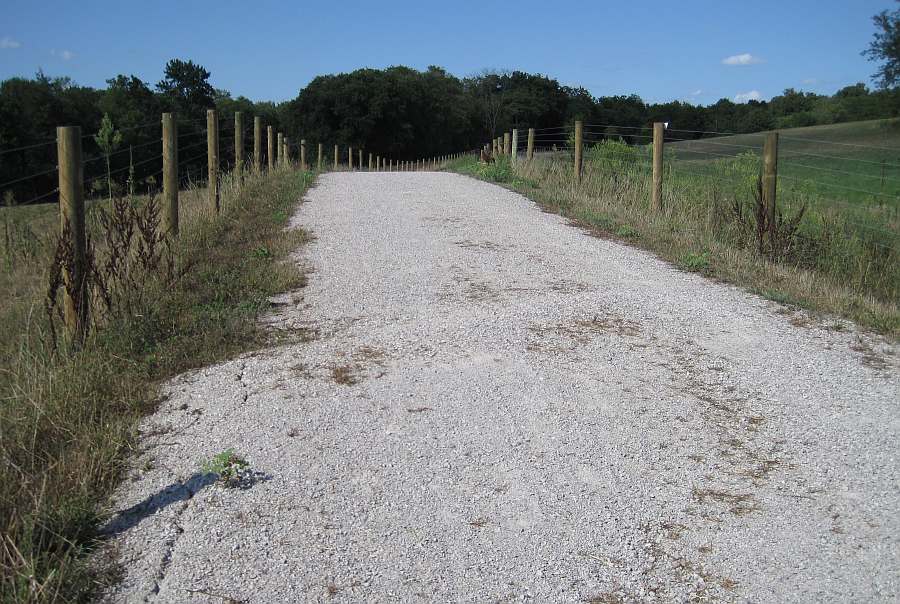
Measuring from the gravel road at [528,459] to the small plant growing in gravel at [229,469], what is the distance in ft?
0.21

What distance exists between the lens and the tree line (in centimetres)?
4628

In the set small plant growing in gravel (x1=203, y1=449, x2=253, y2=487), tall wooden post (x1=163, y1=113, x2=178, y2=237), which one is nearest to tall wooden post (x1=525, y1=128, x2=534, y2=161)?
tall wooden post (x1=163, y1=113, x2=178, y2=237)

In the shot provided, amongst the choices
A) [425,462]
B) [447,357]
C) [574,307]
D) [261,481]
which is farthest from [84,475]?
[574,307]

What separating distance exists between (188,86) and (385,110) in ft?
50.4

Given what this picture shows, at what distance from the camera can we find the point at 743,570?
3408 millimetres

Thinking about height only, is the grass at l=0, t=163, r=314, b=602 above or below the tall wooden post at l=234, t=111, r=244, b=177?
below

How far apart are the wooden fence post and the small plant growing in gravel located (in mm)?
2163

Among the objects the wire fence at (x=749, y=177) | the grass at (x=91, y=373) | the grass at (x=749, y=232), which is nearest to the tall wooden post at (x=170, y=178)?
the grass at (x=91, y=373)

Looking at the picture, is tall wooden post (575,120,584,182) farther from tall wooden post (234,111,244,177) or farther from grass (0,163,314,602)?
grass (0,163,314,602)

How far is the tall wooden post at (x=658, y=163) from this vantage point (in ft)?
39.0

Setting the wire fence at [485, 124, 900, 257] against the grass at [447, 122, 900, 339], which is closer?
the grass at [447, 122, 900, 339]

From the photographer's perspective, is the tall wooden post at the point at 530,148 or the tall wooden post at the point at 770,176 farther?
the tall wooden post at the point at 530,148

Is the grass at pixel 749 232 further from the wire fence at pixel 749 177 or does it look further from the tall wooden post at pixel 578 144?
the tall wooden post at pixel 578 144

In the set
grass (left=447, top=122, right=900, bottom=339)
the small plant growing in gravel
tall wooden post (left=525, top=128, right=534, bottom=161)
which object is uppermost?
tall wooden post (left=525, top=128, right=534, bottom=161)
